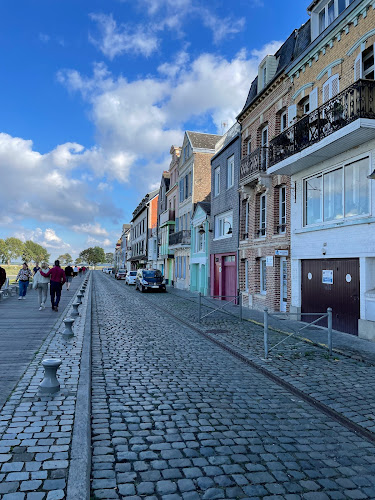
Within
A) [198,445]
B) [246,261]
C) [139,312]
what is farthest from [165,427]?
[246,261]

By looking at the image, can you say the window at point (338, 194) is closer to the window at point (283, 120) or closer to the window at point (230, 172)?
the window at point (283, 120)

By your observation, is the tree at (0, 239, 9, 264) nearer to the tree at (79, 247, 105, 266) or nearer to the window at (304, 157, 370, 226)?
the tree at (79, 247, 105, 266)

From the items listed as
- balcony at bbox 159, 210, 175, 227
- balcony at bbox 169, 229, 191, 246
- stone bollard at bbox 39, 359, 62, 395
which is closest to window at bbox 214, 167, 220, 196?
balcony at bbox 169, 229, 191, 246

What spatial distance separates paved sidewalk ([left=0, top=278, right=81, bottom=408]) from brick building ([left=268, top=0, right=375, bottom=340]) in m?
8.23

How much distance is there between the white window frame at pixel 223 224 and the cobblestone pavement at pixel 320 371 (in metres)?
10.9

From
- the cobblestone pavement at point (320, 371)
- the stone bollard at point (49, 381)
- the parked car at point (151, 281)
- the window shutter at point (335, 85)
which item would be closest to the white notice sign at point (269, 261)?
the cobblestone pavement at point (320, 371)

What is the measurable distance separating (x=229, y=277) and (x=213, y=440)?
17.3m

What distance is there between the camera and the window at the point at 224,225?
69.2 feet

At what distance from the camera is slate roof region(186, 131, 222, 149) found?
2941cm

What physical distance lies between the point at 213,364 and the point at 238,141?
15005 millimetres

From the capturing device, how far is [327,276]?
39.1ft

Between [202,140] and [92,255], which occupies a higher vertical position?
[202,140]

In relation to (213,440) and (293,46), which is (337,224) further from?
(213,440)

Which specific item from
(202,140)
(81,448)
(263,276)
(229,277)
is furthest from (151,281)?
(81,448)
